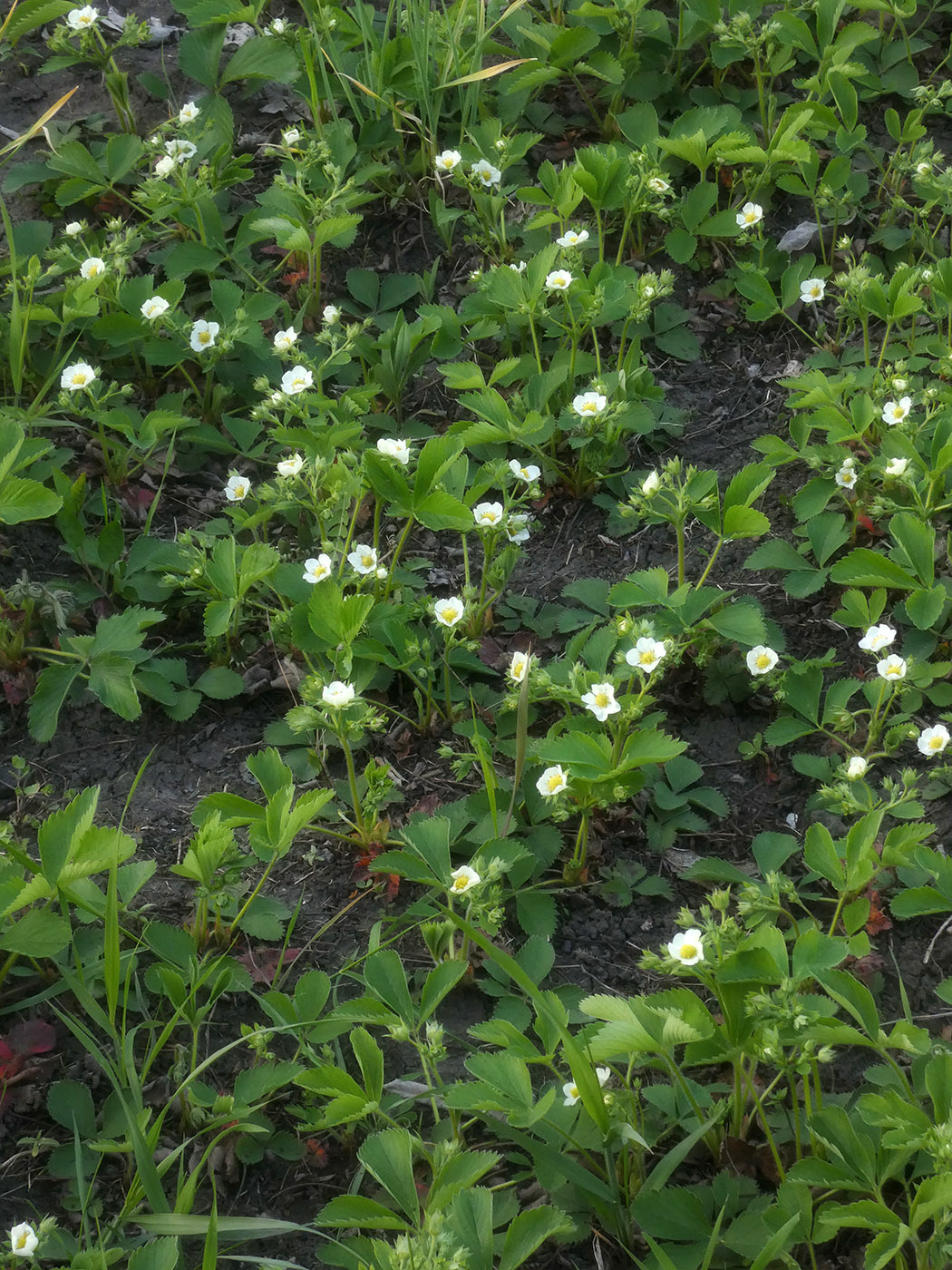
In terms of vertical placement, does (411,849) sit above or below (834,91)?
below

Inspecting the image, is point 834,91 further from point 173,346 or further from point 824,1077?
point 824,1077

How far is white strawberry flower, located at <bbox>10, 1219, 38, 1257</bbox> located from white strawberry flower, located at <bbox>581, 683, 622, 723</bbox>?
47.2 inches

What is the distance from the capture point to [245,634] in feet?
8.59

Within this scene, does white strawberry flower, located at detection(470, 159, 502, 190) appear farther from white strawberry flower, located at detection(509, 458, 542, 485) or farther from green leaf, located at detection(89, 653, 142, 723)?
green leaf, located at detection(89, 653, 142, 723)

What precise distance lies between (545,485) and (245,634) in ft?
2.75

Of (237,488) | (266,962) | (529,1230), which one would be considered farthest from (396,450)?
(529,1230)

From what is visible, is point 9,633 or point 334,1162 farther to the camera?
point 9,633

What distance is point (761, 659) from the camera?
241 cm

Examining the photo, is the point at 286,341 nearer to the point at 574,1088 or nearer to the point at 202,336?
the point at 202,336

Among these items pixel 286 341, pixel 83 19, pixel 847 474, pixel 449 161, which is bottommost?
pixel 847 474

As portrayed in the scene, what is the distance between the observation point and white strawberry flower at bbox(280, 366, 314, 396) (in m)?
2.71

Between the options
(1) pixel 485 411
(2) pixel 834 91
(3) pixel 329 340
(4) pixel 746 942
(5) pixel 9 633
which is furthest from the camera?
(2) pixel 834 91

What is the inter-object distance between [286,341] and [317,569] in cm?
75

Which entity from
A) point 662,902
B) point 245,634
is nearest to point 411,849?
point 662,902
